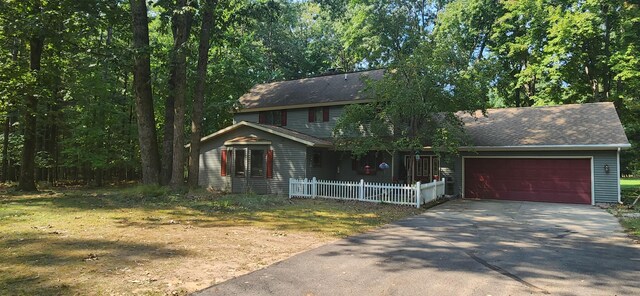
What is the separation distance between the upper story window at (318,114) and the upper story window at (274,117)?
1.85 meters

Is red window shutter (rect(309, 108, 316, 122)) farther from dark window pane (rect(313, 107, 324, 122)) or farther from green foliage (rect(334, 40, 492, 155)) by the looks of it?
green foliage (rect(334, 40, 492, 155))

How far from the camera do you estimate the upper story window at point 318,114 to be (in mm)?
20125

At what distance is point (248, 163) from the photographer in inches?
741

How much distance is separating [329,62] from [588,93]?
2208 cm

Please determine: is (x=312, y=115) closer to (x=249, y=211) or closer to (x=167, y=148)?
(x=167, y=148)

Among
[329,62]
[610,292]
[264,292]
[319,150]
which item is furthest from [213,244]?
[329,62]

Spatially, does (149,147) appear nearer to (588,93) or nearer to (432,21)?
(588,93)

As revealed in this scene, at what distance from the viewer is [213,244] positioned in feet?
23.8

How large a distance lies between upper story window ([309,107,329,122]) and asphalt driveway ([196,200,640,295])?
10947 mm

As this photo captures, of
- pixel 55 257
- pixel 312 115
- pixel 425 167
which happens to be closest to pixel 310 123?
pixel 312 115

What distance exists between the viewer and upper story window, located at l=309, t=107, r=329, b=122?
792 inches

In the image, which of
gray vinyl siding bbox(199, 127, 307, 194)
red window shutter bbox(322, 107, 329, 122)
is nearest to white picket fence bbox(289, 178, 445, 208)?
gray vinyl siding bbox(199, 127, 307, 194)

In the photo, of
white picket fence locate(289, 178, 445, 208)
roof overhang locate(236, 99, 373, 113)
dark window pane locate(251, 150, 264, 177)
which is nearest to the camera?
white picket fence locate(289, 178, 445, 208)

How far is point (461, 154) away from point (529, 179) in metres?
2.99
